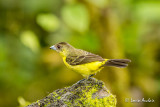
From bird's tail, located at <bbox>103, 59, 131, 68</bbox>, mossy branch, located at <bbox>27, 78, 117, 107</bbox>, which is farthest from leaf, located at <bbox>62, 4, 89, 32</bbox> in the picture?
mossy branch, located at <bbox>27, 78, 117, 107</bbox>

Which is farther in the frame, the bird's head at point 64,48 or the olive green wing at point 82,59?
the bird's head at point 64,48

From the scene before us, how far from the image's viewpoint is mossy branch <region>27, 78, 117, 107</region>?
398 centimetres

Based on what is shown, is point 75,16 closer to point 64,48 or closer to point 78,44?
point 64,48

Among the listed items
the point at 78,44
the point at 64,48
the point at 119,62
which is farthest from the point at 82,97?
the point at 78,44

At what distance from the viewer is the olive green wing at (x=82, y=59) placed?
16.4 feet

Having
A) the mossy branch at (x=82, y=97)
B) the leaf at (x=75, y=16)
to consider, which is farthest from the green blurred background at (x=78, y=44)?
the mossy branch at (x=82, y=97)

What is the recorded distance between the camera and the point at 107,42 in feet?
25.2

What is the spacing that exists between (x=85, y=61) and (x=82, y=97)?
1.04m

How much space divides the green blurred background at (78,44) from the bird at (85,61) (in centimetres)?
127

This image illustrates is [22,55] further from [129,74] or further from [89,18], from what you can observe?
[129,74]

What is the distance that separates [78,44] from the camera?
7559 millimetres

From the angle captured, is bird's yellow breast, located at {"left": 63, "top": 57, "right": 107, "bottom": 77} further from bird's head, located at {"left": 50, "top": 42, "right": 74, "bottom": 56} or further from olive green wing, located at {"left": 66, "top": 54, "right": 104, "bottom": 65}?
bird's head, located at {"left": 50, "top": 42, "right": 74, "bottom": 56}

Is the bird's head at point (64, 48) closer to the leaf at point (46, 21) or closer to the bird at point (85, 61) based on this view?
the bird at point (85, 61)

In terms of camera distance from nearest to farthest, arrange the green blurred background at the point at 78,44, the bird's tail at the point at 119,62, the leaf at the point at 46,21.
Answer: the bird's tail at the point at 119,62, the leaf at the point at 46,21, the green blurred background at the point at 78,44
